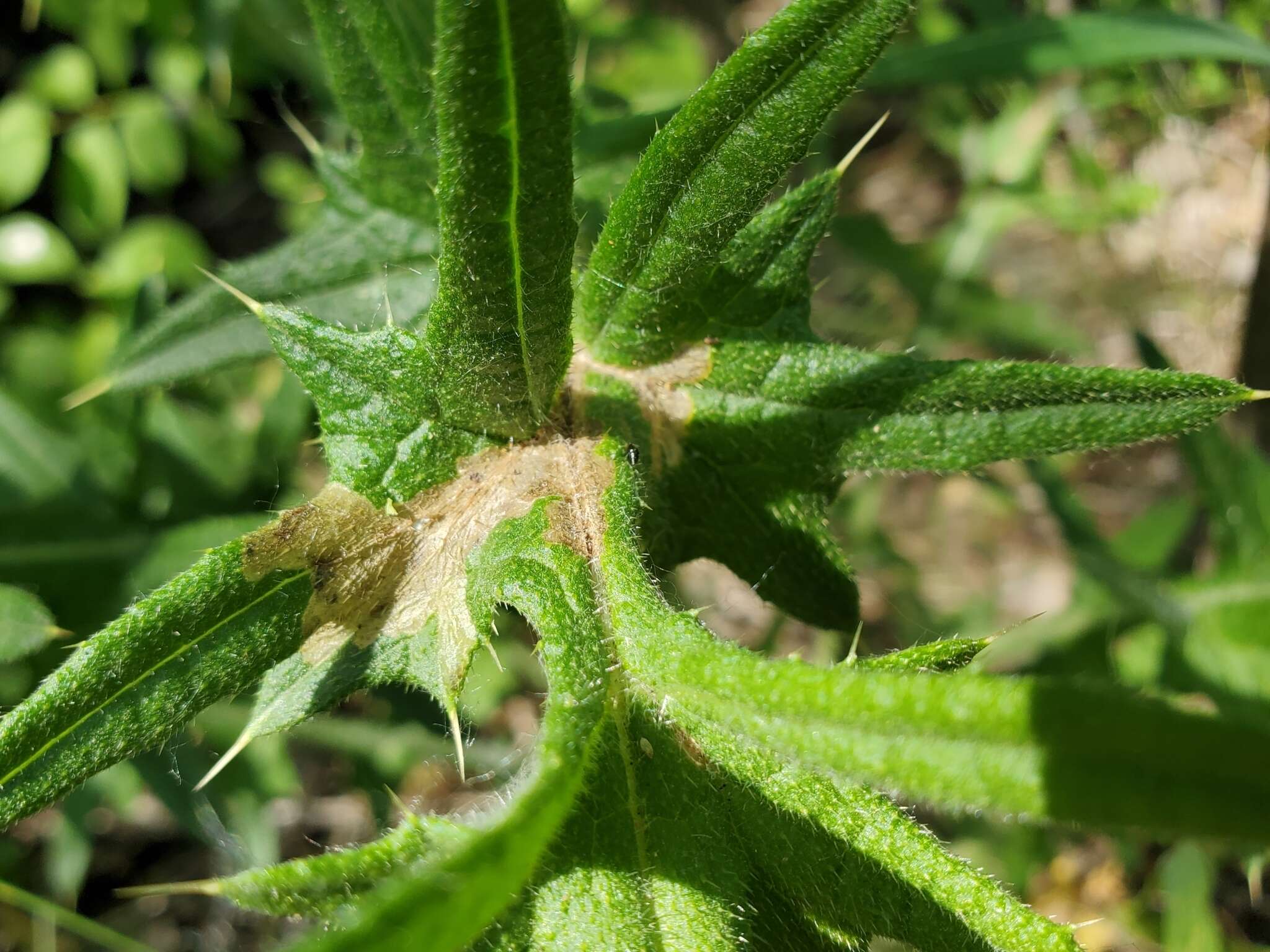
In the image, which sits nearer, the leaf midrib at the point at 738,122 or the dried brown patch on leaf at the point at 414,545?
the leaf midrib at the point at 738,122

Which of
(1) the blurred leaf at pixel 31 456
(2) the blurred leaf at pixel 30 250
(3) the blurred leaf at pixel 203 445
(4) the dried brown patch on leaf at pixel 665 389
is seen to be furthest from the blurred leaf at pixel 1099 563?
(2) the blurred leaf at pixel 30 250

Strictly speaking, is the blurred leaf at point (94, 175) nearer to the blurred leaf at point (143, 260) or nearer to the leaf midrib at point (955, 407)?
the blurred leaf at point (143, 260)

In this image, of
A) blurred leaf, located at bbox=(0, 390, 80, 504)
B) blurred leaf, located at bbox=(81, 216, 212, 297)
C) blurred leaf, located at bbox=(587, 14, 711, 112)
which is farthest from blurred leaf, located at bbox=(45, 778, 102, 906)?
blurred leaf, located at bbox=(587, 14, 711, 112)

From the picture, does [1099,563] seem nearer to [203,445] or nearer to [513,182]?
[513,182]

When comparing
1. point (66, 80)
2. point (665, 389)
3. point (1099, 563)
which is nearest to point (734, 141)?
point (665, 389)

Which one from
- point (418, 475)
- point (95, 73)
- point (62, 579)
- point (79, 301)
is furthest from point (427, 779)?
point (95, 73)

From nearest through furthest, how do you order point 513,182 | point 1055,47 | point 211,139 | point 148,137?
point 513,182, point 1055,47, point 148,137, point 211,139
